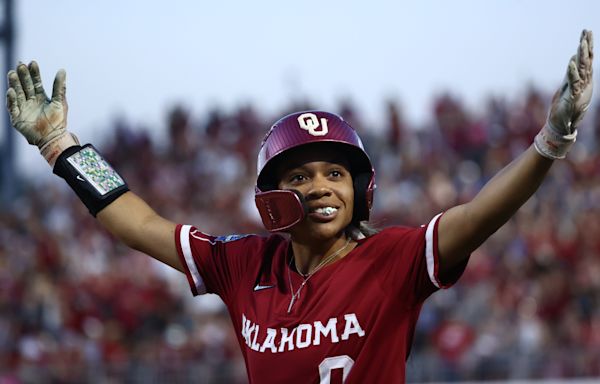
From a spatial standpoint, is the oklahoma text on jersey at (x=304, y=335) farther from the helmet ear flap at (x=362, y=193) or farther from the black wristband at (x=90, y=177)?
the black wristband at (x=90, y=177)

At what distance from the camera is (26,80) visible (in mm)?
4582

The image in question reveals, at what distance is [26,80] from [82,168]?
42cm

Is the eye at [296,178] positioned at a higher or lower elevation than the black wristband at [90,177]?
lower

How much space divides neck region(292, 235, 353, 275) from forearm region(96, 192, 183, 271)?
1.63 feet

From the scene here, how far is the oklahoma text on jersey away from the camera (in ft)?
12.8

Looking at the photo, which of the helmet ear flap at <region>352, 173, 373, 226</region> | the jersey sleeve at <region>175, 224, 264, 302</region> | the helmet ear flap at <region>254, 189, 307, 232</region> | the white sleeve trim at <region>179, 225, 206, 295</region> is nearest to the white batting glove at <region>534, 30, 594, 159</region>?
the helmet ear flap at <region>352, 173, 373, 226</region>

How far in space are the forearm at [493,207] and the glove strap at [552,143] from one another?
0.07 ft

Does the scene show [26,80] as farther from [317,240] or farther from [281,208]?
[317,240]

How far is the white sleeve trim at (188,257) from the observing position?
4.41 meters

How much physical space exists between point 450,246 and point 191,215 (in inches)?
405

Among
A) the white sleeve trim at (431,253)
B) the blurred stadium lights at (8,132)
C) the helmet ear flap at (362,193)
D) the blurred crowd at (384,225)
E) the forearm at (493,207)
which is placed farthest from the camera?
the blurred stadium lights at (8,132)

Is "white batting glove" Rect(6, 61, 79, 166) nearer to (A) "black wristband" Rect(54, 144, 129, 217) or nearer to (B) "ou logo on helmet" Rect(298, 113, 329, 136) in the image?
(A) "black wristband" Rect(54, 144, 129, 217)

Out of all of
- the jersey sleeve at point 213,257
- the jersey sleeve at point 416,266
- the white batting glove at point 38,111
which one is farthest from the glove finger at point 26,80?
the jersey sleeve at point 416,266

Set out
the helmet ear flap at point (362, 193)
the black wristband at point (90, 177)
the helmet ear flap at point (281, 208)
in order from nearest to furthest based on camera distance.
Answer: the helmet ear flap at point (281, 208), the helmet ear flap at point (362, 193), the black wristband at point (90, 177)
